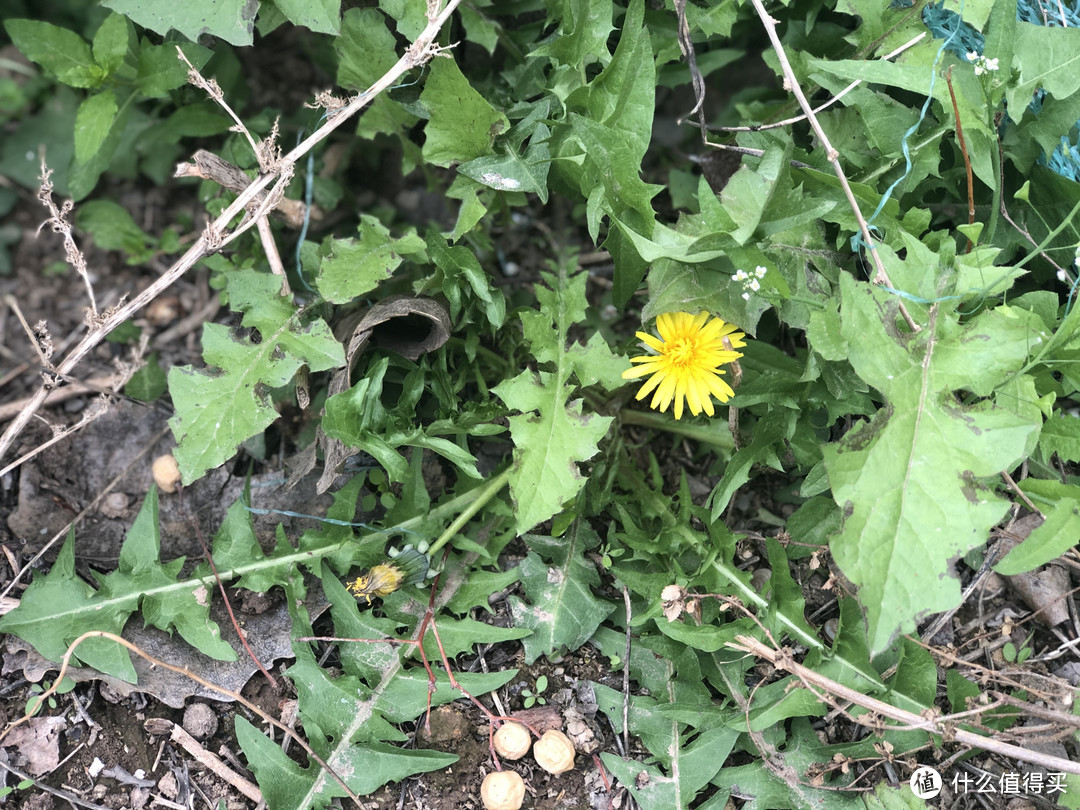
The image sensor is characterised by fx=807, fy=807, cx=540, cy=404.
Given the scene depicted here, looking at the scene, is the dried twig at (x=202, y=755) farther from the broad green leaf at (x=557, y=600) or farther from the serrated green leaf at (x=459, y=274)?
the serrated green leaf at (x=459, y=274)

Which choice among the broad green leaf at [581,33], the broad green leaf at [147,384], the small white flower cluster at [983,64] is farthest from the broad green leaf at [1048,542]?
the broad green leaf at [147,384]

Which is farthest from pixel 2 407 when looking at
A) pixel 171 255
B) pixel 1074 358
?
pixel 1074 358

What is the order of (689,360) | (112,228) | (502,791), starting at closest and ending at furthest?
(502,791), (689,360), (112,228)

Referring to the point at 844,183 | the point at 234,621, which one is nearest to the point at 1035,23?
the point at 844,183

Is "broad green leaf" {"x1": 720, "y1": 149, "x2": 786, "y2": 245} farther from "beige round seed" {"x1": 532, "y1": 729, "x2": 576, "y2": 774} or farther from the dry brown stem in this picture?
"beige round seed" {"x1": 532, "y1": 729, "x2": 576, "y2": 774}

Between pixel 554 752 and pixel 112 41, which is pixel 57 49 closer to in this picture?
pixel 112 41

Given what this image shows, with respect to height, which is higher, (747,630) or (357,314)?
(357,314)

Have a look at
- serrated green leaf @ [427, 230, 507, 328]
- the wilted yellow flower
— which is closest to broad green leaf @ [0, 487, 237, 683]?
the wilted yellow flower

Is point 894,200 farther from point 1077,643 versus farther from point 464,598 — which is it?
point 464,598
